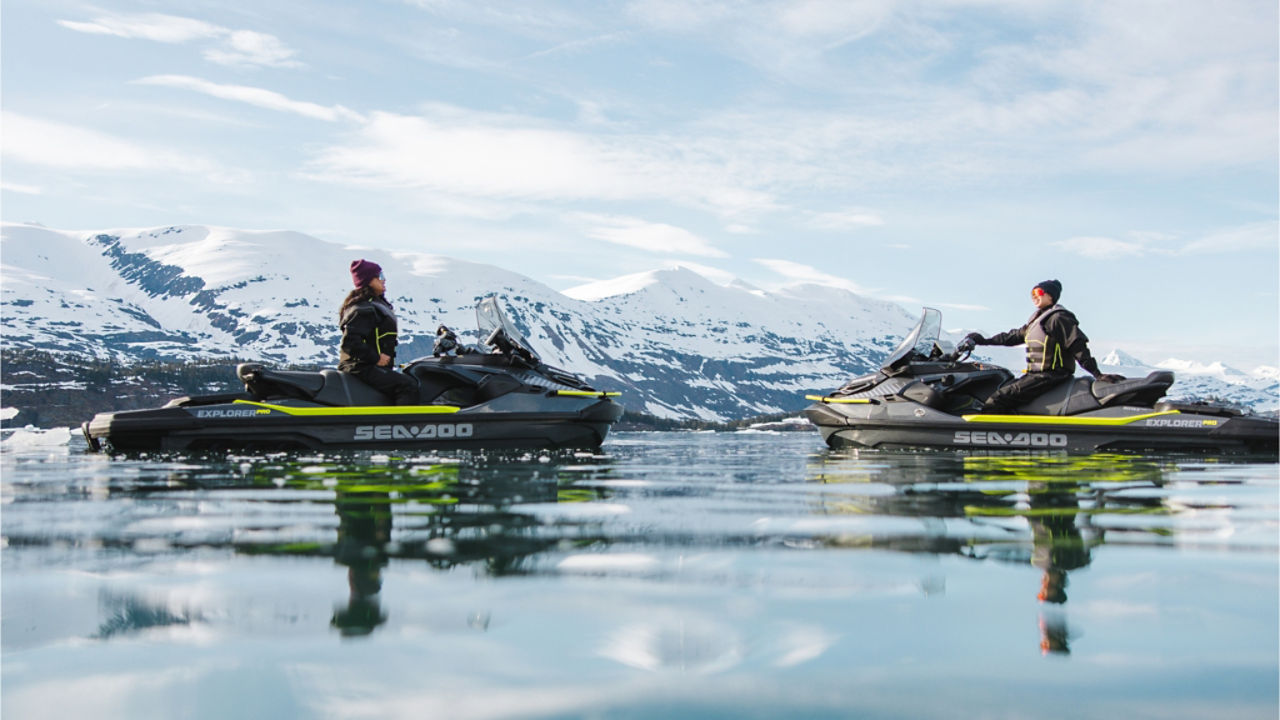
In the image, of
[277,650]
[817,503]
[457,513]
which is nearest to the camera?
[277,650]

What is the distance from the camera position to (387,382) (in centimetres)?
1395

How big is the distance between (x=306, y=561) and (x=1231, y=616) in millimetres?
3612

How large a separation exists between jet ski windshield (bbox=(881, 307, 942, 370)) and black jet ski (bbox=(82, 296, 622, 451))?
528 cm

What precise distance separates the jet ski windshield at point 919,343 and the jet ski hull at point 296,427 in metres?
6.81

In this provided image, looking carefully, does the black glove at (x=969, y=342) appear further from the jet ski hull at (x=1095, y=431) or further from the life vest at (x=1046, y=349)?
the jet ski hull at (x=1095, y=431)

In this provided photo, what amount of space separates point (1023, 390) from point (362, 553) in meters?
12.1

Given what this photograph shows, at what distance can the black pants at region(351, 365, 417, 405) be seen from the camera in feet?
45.6

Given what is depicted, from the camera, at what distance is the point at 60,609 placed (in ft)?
11.3

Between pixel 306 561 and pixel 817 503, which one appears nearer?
pixel 306 561

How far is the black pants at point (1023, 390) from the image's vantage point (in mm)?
14438

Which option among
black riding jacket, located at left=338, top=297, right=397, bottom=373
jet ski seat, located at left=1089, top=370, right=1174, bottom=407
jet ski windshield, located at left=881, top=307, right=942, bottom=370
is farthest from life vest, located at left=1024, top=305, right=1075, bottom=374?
black riding jacket, located at left=338, top=297, right=397, bottom=373

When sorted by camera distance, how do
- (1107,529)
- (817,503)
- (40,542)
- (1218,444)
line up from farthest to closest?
(1218,444)
(817,503)
(1107,529)
(40,542)

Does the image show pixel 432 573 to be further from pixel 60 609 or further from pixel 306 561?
pixel 60 609

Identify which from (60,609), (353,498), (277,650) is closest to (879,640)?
(277,650)
